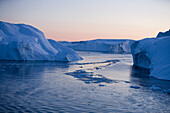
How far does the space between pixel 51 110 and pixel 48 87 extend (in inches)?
121

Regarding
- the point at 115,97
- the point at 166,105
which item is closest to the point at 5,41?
the point at 115,97

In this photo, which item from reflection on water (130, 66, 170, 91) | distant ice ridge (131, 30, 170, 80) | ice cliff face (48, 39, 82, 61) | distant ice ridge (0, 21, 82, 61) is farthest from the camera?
ice cliff face (48, 39, 82, 61)

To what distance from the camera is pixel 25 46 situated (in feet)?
69.6

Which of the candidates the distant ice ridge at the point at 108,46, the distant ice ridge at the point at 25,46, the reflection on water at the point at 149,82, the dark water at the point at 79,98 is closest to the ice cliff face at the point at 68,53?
the distant ice ridge at the point at 25,46

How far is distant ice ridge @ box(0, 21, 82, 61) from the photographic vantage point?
21.0 metres

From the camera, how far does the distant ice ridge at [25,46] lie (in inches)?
827

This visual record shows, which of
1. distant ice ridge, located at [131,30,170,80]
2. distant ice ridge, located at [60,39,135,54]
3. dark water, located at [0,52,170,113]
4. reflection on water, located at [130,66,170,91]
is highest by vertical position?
distant ice ridge, located at [60,39,135,54]

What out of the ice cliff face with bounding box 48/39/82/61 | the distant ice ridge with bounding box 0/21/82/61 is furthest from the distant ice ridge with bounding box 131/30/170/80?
the distant ice ridge with bounding box 0/21/82/61

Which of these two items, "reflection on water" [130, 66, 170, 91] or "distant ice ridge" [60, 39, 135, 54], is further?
"distant ice ridge" [60, 39, 135, 54]

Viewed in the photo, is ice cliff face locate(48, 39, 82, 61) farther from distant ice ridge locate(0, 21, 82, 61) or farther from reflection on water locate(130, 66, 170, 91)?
reflection on water locate(130, 66, 170, 91)

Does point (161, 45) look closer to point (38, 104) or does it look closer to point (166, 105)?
point (166, 105)

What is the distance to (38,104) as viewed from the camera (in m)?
6.54

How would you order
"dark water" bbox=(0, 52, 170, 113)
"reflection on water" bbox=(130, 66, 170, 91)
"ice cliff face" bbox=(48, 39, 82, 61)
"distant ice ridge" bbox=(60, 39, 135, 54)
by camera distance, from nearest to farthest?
"dark water" bbox=(0, 52, 170, 113) → "reflection on water" bbox=(130, 66, 170, 91) → "ice cliff face" bbox=(48, 39, 82, 61) → "distant ice ridge" bbox=(60, 39, 135, 54)

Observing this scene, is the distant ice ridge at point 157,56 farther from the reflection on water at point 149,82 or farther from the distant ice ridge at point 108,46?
the distant ice ridge at point 108,46
